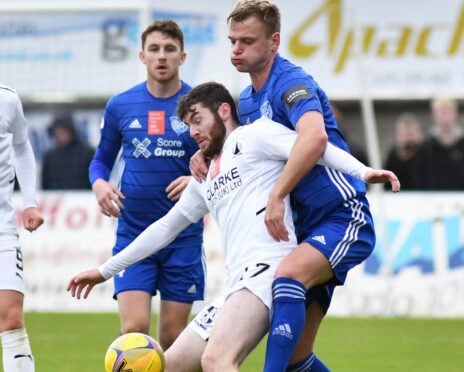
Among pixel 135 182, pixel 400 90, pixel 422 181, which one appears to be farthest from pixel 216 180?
pixel 400 90

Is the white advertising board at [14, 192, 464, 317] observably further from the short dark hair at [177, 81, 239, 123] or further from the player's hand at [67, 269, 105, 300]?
the short dark hair at [177, 81, 239, 123]

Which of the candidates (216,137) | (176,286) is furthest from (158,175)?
(216,137)

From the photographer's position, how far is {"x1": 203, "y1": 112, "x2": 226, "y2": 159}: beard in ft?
22.6

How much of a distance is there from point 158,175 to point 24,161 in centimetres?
108

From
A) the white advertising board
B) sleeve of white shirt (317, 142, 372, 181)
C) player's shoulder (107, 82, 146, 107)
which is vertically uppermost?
sleeve of white shirt (317, 142, 372, 181)

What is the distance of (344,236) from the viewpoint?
6746mm

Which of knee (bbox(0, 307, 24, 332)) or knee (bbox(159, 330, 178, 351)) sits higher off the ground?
knee (bbox(0, 307, 24, 332))

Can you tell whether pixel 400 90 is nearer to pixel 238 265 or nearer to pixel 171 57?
pixel 171 57

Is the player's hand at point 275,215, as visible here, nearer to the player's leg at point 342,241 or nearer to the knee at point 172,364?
the player's leg at point 342,241

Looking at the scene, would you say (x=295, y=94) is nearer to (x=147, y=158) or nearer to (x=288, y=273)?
(x=288, y=273)

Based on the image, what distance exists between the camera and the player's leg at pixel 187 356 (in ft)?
21.8

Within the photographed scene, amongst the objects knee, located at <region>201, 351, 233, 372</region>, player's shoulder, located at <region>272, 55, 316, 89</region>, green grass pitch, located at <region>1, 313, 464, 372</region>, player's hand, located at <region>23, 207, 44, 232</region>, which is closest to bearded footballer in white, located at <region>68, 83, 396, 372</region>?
knee, located at <region>201, 351, 233, 372</region>

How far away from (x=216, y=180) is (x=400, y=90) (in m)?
15.3

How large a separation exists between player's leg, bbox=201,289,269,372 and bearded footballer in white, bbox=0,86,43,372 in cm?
169
